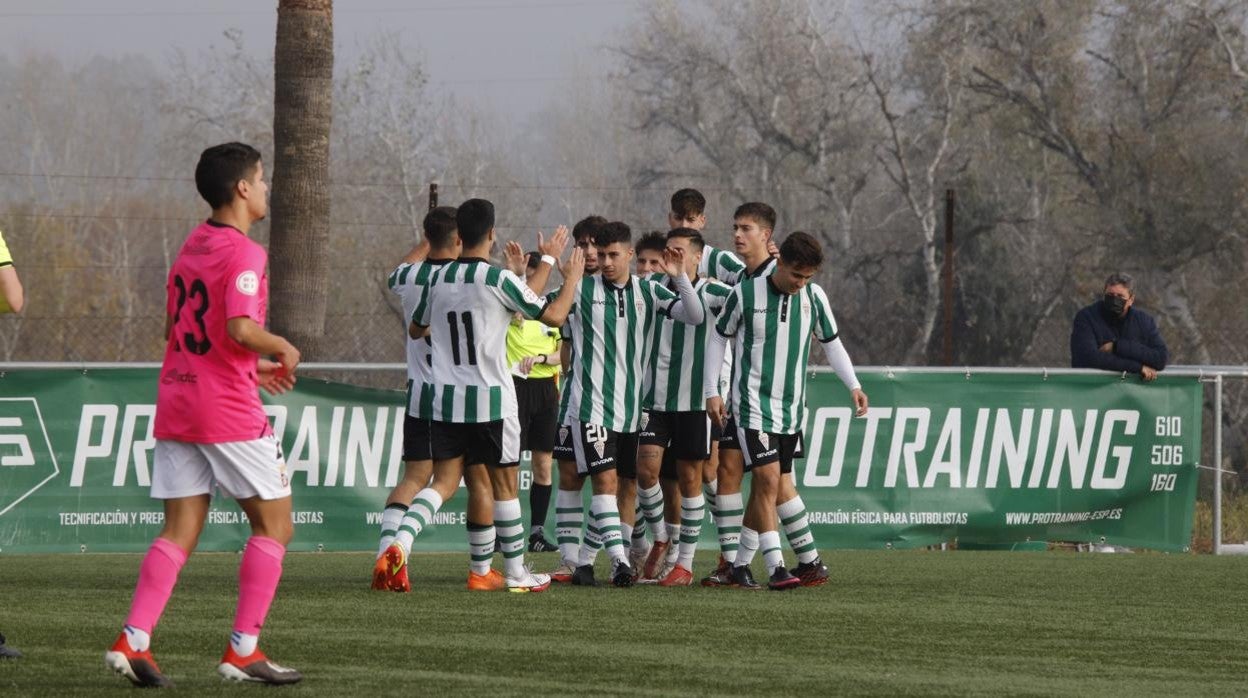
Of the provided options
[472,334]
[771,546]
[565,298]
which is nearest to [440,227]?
[472,334]

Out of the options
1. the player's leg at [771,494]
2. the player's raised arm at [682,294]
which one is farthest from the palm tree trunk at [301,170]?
the player's leg at [771,494]

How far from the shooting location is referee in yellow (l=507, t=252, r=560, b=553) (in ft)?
45.6

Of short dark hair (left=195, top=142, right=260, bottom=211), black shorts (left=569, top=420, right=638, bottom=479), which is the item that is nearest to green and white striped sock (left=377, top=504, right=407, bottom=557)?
black shorts (left=569, top=420, right=638, bottom=479)

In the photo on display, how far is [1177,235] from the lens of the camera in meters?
36.1

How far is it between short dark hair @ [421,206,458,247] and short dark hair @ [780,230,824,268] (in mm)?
1814

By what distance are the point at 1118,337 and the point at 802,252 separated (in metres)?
6.09

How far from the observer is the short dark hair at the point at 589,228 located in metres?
10.4

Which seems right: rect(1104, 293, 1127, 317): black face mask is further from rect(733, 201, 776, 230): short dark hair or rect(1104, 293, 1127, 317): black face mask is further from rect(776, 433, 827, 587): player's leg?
rect(733, 201, 776, 230): short dark hair

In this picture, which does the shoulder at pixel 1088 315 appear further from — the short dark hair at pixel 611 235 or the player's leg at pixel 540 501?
the short dark hair at pixel 611 235

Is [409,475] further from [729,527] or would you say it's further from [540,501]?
[540,501]

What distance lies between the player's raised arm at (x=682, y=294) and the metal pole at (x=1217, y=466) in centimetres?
629

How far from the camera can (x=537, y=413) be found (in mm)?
13961

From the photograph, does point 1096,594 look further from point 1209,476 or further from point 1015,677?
point 1209,476

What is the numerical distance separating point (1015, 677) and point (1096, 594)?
4.05 m
